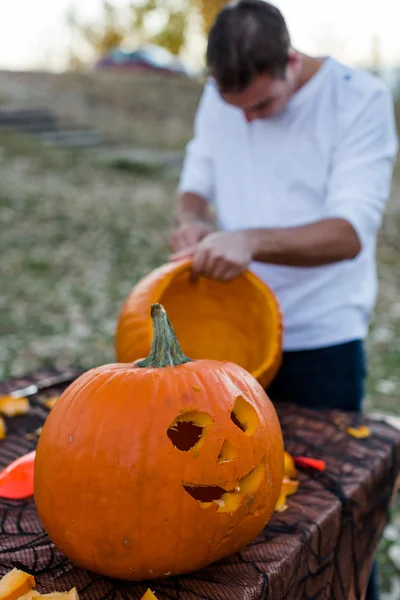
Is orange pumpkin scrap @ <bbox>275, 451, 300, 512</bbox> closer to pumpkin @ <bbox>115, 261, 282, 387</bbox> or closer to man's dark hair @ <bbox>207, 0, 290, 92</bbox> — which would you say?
pumpkin @ <bbox>115, 261, 282, 387</bbox>

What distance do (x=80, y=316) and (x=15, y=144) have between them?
596 centimetres

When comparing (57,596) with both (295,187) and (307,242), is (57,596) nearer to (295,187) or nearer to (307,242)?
(307,242)

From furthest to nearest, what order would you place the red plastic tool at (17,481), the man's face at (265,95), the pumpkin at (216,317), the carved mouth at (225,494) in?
the man's face at (265,95) → the pumpkin at (216,317) → the red plastic tool at (17,481) → the carved mouth at (225,494)

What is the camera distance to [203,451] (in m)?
1.14

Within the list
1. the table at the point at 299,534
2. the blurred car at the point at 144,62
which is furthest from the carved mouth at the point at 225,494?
the blurred car at the point at 144,62

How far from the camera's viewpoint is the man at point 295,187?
68.0 inches

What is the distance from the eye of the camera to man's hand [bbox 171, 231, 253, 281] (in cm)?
165

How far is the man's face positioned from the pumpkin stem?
2.71ft

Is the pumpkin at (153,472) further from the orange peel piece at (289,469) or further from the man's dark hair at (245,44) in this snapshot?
the man's dark hair at (245,44)

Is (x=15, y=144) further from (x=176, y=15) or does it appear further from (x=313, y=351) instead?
(x=176, y=15)

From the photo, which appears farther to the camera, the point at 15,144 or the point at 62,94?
the point at 62,94

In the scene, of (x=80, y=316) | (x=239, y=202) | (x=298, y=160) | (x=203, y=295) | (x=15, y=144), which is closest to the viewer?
(x=203, y=295)

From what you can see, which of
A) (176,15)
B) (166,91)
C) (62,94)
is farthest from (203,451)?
(176,15)

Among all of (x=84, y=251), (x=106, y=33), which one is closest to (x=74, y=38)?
(x=106, y=33)
